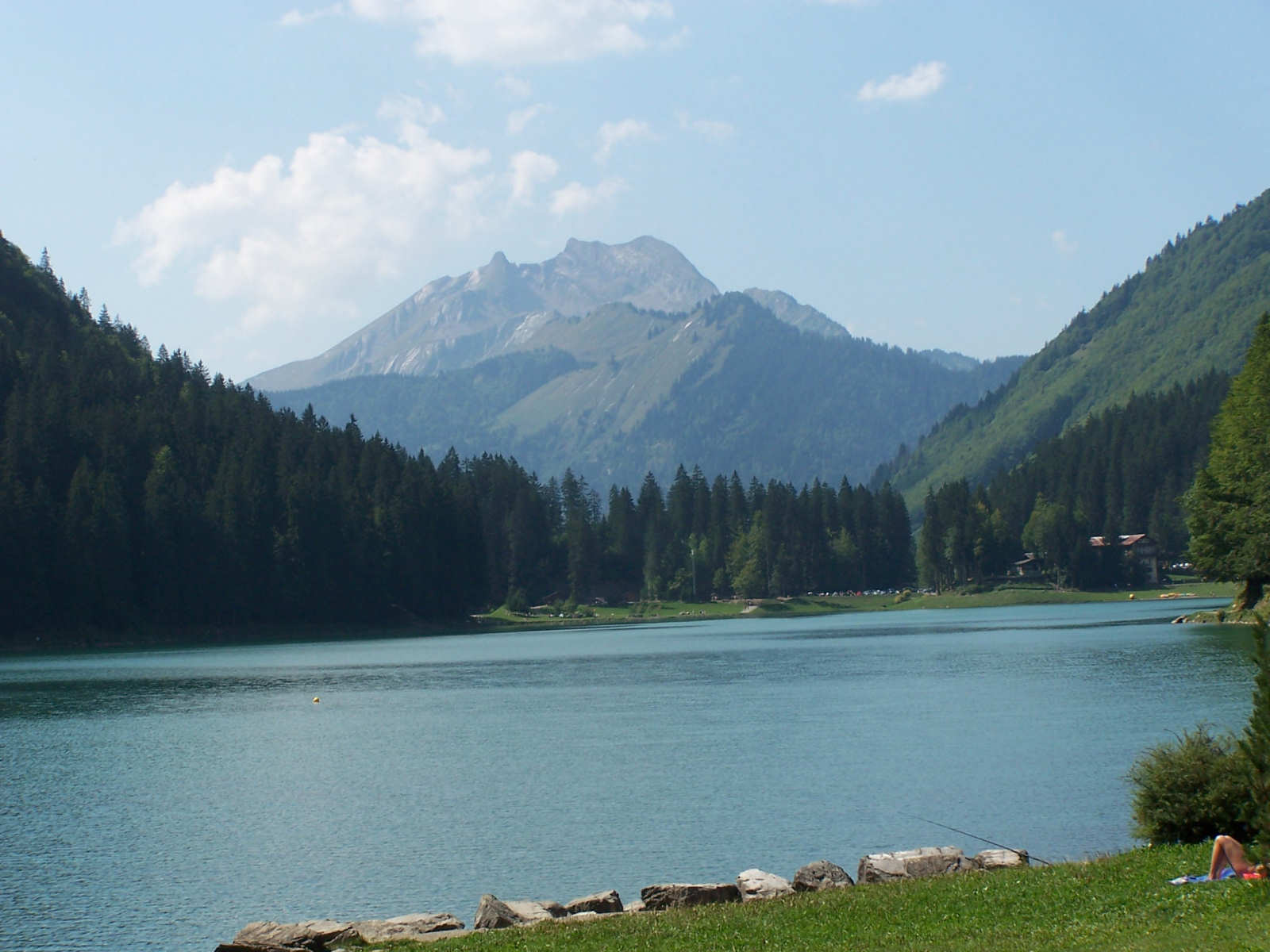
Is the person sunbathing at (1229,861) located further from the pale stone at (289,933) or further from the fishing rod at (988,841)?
the pale stone at (289,933)

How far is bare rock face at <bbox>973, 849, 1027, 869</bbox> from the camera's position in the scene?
1021 inches

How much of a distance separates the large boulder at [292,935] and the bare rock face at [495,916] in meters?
2.59

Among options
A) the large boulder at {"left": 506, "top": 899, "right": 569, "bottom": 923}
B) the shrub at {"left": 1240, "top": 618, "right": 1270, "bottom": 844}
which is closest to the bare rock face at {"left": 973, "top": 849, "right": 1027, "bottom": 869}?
the shrub at {"left": 1240, "top": 618, "right": 1270, "bottom": 844}

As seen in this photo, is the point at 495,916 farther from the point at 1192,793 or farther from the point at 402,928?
the point at 1192,793

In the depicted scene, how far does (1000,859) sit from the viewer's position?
86.1 feet

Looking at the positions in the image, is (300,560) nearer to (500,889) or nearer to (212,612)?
(212,612)

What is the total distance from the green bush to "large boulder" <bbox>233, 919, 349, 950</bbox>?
16.1 m

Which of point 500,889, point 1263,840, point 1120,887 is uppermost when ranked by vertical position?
point 1263,840

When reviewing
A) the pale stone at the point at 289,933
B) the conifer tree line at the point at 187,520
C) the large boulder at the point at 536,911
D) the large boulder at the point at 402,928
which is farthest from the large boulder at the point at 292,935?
the conifer tree line at the point at 187,520

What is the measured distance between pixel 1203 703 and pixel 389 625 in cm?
14269

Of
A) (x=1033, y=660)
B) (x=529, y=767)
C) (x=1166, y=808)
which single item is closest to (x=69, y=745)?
(x=529, y=767)

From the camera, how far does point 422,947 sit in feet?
73.7

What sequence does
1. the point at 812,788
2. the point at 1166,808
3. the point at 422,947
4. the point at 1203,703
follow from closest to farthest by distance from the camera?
the point at 422,947 < the point at 1166,808 < the point at 812,788 < the point at 1203,703

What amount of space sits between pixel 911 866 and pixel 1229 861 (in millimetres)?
7025
